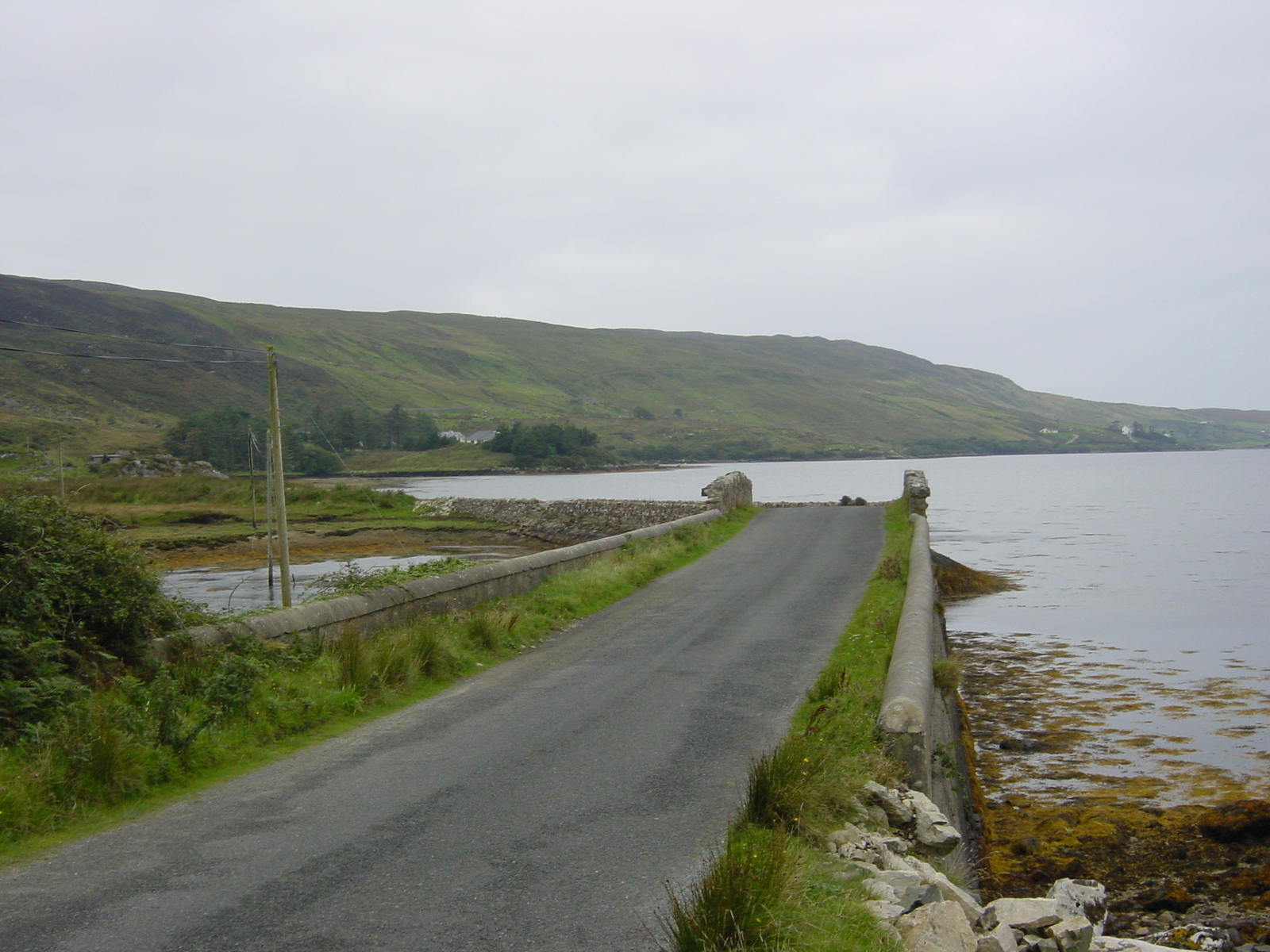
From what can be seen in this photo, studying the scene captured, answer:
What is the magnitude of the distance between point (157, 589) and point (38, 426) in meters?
97.8

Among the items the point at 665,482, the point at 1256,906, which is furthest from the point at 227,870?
the point at 665,482

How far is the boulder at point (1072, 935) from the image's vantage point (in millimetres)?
5438

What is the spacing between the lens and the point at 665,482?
116m

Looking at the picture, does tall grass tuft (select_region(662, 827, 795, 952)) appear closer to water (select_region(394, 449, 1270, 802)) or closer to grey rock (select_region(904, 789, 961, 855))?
grey rock (select_region(904, 789, 961, 855))

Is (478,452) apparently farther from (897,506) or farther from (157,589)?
(157,589)

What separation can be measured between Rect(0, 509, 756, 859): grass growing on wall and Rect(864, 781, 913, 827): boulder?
14.7 ft

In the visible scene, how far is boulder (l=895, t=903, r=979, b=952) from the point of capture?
4703mm

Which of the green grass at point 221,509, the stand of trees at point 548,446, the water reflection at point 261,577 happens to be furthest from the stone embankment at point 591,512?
the stand of trees at point 548,446

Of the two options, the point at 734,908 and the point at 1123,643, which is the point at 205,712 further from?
the point at 1123,643

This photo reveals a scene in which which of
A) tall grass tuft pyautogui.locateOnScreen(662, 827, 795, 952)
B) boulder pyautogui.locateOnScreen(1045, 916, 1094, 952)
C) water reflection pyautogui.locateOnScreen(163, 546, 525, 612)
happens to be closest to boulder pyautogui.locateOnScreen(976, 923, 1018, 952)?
boulder pyautogui.locateOnScreen(1045, 916, 1094, 952)

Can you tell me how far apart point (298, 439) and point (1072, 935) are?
12757 cm

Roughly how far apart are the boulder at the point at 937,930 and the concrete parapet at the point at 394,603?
660cm

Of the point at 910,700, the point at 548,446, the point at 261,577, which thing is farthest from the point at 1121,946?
the point at 548,446

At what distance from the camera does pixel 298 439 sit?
126 meters
